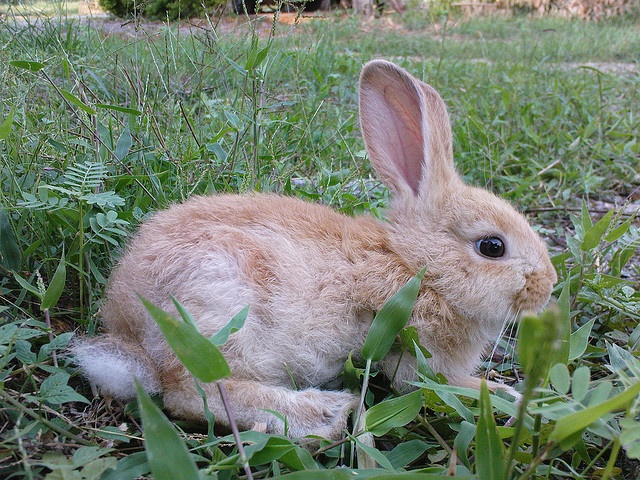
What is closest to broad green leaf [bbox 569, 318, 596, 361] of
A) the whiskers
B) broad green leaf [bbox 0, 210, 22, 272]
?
the whiskers

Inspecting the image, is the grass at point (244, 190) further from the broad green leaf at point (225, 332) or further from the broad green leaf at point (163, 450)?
the broad green leaf at point (225, 332)


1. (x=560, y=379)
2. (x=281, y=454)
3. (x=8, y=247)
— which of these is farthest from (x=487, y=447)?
(x=8, y=247)

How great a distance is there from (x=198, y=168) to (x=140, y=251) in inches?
33.6

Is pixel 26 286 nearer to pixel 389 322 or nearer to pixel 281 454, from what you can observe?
pixel 281 454

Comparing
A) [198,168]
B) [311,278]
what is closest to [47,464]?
[311,278]

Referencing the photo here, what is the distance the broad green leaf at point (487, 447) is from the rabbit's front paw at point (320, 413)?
580 millimetres

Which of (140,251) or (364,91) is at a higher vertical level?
(364,91)

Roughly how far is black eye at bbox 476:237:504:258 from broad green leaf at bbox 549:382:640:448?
104cm

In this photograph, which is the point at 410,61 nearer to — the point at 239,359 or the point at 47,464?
the point at 239,359

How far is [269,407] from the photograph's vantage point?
6.19 feet

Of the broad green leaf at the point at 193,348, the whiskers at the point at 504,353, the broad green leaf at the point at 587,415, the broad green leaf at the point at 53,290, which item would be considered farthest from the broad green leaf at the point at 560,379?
the broad green leaf at the point at 53,290

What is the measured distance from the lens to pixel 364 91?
100.0 inches

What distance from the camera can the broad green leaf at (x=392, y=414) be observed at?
1.76m

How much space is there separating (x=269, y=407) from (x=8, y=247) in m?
1.18
